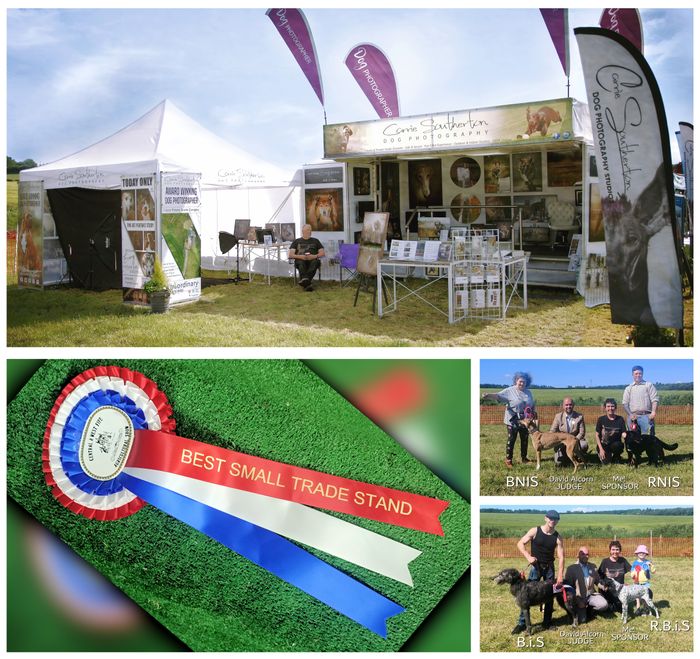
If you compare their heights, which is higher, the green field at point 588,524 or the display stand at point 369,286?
the display stand at point 369,286

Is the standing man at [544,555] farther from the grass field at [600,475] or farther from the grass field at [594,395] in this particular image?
the grass field at [594,395]

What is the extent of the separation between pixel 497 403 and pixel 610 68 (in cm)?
196

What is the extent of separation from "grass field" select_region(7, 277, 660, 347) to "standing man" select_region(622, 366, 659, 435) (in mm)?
2161

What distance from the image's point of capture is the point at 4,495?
375 cm

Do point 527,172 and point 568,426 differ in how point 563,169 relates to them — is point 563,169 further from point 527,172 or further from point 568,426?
point 568,426

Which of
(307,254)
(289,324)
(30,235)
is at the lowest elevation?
(289,324)

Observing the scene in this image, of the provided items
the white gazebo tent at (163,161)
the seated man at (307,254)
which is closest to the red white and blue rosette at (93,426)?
the white gazebo tent at (163,161)

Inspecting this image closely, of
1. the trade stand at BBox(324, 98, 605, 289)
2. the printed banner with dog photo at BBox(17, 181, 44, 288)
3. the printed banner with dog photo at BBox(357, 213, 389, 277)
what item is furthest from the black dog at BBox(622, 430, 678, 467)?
the printed banner with dog photo at BBox(17, 181, 44, 288)

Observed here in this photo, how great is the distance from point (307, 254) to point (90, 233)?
2.44 m

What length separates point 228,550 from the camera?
142 inches

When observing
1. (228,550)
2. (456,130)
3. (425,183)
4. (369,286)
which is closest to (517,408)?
(228,550)

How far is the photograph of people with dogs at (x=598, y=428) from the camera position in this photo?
368 centimetres

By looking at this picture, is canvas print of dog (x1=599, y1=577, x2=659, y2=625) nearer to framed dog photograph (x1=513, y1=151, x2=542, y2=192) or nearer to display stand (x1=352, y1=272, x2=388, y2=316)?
display stand (x1=352, y1=272, x2=388, y2=316)

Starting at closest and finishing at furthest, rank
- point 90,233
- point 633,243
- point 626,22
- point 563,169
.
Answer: point 633,243 → point 626,22 → point 90,233 → point 563,169
